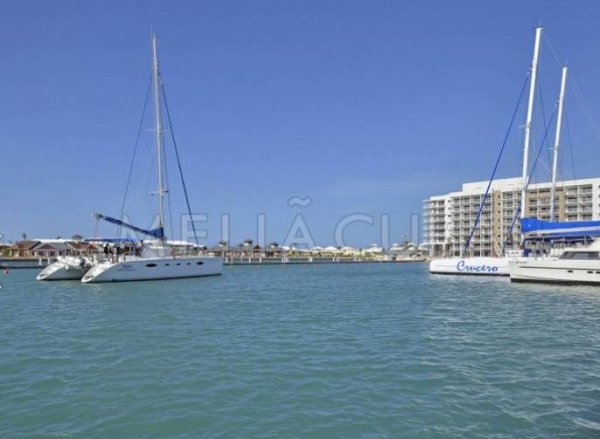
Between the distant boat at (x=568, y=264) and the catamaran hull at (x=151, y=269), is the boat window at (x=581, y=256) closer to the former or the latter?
the distant boat at (x=568, y=264)

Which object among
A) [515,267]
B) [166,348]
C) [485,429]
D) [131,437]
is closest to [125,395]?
[131,437]

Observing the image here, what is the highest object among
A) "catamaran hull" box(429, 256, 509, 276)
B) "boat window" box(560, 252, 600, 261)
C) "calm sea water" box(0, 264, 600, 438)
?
"boat window" box(560, 252, 600, 261)

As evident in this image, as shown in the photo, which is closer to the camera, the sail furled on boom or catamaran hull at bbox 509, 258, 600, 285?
catamaran hull at bbox 509, 258, 600, 285

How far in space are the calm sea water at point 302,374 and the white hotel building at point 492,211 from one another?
102m

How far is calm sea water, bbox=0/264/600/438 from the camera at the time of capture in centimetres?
830

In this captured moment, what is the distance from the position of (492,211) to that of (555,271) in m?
116

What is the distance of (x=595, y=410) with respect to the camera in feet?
28.9

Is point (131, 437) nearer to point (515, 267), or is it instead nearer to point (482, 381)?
point (482, 381)

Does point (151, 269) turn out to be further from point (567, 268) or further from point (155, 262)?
point (567, 268)

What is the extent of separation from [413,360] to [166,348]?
6.55 metres

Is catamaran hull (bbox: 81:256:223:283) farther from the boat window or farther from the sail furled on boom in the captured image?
the boat window

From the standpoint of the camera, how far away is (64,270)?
44.7 m

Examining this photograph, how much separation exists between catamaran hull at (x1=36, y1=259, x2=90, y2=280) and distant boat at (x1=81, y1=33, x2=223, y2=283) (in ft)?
9.58

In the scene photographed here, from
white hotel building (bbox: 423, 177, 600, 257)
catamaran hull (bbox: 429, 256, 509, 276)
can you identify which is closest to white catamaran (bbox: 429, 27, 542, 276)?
catamaran hull (bbox: 429, 256, 509, 276)
